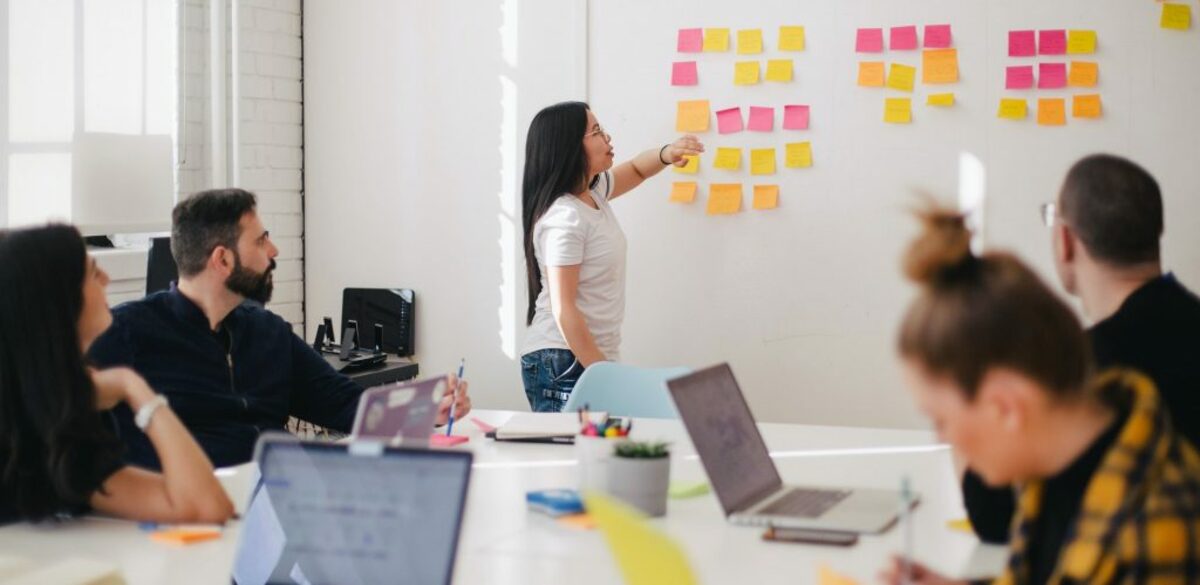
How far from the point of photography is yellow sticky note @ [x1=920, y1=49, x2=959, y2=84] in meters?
4.09

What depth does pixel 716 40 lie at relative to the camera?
435 centimetres

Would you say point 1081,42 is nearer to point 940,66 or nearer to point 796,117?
point 940,66

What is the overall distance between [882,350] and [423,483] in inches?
117

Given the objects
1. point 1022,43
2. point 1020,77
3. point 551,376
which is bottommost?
point 551,376

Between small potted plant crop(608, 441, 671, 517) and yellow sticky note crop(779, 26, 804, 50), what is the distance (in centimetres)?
236

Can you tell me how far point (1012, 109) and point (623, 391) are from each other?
1617 mm

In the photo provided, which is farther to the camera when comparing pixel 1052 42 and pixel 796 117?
pixel 796 117

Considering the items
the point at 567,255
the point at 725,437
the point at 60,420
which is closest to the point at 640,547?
the point at 725,437

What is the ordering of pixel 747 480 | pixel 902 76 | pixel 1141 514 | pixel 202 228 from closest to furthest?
pixel 1141 514
pixel 747 480
pixel 202 228
pixel 902 76

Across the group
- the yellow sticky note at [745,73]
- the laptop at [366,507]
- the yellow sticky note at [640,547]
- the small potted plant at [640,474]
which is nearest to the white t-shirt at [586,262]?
the yellow sticky note at [745,73]

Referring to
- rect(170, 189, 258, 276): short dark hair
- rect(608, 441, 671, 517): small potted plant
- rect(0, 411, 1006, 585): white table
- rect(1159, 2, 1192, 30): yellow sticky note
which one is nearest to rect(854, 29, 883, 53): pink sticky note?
rect(1159, 2, 1192, 30): yellow sticky note

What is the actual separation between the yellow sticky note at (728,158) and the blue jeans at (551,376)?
3.02 feet

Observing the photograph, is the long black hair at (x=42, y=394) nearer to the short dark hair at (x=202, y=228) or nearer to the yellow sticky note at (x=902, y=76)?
the short dark hair at (x=202, y=228)

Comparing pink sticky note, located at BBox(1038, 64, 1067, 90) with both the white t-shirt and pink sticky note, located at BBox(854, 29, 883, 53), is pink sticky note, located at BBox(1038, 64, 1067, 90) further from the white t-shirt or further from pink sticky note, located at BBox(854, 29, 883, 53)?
the white t-shirt
